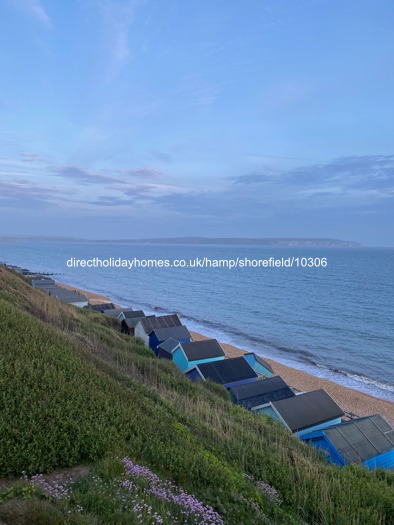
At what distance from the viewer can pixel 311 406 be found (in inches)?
631

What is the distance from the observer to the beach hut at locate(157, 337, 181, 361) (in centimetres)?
2385

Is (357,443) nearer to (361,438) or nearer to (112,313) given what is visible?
(361,438)

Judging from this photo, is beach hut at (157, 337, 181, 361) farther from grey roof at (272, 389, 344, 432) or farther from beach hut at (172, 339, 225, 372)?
grey roof at (272, 389, 344, 432)

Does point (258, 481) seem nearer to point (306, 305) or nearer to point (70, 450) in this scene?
point (70, 450)

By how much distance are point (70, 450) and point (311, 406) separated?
531 inches

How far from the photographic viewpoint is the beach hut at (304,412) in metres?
15.0

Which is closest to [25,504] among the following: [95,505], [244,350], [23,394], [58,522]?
[58,522]

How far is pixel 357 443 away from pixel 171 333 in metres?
17.5

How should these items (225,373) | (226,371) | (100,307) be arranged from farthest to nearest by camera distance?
(100,307) → (226,371) → (225,373)

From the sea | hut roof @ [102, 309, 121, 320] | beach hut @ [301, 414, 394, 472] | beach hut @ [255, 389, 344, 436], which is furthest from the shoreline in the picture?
hut roof @ [102, 309, 121, 320]

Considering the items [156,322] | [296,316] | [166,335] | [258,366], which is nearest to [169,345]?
[166,335]

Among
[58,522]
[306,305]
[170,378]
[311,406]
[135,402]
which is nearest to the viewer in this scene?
[58,522]

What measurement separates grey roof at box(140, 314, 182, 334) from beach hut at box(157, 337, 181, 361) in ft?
10.8

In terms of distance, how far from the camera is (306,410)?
620 inches
